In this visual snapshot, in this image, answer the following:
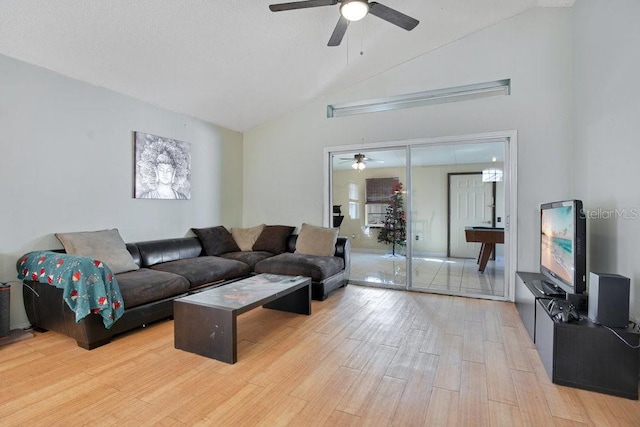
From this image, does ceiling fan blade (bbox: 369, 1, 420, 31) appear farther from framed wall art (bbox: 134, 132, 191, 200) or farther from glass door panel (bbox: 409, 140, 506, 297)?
framed wall art (bbox: 134, 132, 191, 200)

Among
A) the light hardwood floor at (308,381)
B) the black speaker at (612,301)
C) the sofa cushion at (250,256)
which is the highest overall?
the black speaker at (612,301)

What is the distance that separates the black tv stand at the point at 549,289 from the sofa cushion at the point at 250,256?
324 centimetres

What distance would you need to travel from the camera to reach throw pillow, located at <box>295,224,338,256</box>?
14.8ft

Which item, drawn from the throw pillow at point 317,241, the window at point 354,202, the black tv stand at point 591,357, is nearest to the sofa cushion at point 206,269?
the throw pillow at point 317,241

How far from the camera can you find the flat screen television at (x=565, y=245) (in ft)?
7.43

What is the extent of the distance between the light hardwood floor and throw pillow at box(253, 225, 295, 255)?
190cm

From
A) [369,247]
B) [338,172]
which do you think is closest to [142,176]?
[338,172]

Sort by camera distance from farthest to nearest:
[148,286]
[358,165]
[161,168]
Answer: [358,165], [161,168], [148,286]

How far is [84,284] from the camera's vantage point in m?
2.43

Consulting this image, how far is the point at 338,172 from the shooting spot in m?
5.15

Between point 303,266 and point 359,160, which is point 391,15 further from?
point 303,266

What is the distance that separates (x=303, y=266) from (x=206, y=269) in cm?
115

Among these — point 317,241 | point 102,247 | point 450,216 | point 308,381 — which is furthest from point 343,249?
point 102,247

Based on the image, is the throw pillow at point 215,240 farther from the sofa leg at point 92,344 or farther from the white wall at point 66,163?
the sofa leg at point 92,344
